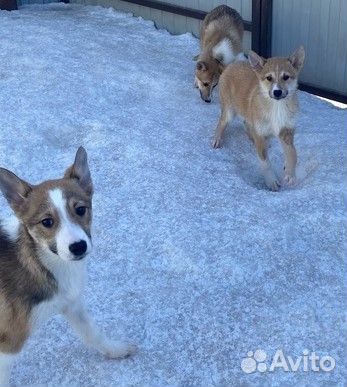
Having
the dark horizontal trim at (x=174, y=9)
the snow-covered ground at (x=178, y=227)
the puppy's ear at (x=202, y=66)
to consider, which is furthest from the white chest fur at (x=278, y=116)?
the dark horizontal trim at (x=174, y=9)

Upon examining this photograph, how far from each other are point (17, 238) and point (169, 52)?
25.1 ft

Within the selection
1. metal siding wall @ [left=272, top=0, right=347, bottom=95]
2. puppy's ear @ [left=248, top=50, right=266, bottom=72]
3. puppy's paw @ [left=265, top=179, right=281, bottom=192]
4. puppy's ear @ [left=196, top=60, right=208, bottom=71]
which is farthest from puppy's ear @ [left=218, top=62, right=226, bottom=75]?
puppy's paw @ [left=265, top=179, right=281, bottom=192]

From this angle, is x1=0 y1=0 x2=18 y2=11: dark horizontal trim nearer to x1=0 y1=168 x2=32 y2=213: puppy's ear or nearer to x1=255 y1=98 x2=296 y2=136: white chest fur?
x1=255 y1=98 x2=296 y2=136: white chest fur

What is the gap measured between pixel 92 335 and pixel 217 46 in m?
6.36

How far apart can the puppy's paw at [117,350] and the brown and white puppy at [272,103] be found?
125 inches

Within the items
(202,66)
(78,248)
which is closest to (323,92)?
(202,66)

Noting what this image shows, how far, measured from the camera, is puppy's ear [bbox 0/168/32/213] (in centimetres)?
399

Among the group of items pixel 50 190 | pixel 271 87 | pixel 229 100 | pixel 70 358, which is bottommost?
pixel 70 358

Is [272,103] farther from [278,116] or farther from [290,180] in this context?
[290,180]

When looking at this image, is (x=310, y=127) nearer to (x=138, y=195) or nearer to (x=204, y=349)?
(x=138, y=195)

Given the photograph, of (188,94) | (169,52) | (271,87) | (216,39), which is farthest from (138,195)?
(169,52)

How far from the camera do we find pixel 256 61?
272 inches

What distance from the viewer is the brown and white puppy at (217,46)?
9078 millimetres

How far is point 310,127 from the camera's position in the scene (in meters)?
8.09
